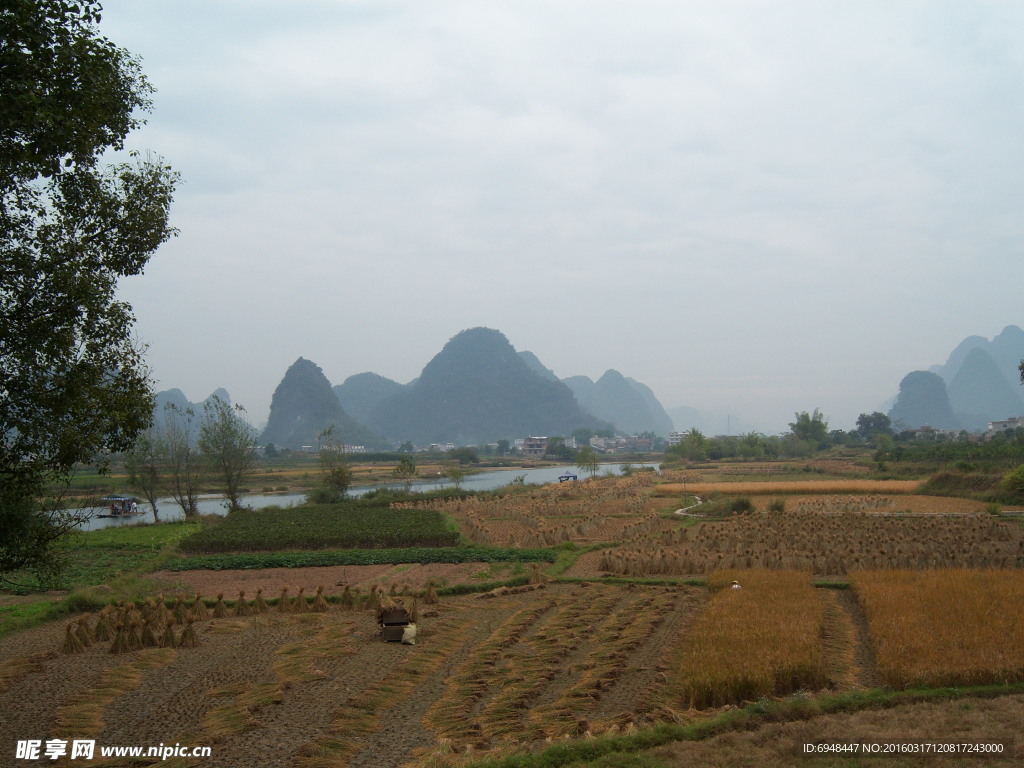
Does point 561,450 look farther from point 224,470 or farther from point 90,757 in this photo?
point 90,757

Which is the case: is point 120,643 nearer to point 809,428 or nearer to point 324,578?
point 324,578

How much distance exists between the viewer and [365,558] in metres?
21.4

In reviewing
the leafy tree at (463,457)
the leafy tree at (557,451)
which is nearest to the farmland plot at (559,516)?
the leafy tree at (463,457)

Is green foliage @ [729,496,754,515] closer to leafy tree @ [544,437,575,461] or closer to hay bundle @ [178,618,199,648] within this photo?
hay bundle @ [178,618,199,648]

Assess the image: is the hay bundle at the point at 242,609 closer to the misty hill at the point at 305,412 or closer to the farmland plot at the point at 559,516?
the farmland plot at the point at 559,516

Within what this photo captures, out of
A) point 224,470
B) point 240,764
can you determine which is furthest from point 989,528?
point 224,470

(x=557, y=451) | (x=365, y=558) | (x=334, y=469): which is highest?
(x=334, y=469)

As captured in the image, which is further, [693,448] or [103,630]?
[693,448]

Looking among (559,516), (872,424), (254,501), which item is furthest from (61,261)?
(872,424)

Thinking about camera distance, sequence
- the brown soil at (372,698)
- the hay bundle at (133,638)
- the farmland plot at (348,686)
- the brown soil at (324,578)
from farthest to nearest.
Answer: the brown soil at (324,578) < the hay bundle at (133,638) < the farmland plot at (348,686) < the brown soil at (372,698)

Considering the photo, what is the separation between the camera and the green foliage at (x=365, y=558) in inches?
820

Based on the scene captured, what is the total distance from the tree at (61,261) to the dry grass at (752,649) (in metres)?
7.28

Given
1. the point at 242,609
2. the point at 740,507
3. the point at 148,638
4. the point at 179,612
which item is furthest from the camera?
the point at 740,507

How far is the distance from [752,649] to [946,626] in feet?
9.62
